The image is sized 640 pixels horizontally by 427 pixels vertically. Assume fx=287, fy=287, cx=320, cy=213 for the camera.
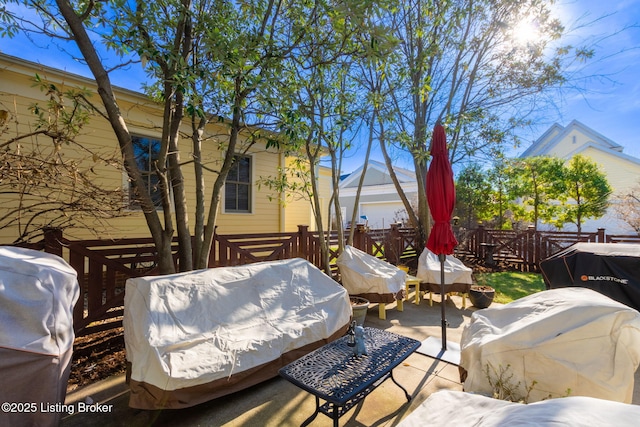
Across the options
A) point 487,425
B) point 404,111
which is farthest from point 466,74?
point 487,425

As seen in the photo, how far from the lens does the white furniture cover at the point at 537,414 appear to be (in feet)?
2.97

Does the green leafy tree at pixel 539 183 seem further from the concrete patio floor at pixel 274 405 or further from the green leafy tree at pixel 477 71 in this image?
the concrete patio floor at pixel 274 405

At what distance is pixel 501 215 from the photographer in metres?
12.1

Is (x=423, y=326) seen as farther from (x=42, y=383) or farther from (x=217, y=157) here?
(x=217, y=157)

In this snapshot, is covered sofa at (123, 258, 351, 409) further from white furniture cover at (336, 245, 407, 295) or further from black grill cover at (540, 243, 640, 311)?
black grill cover at (540, 243, 640, 311)

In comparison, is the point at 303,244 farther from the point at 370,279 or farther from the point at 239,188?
the point at 239,188

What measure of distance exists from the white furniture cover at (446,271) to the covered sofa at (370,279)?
2.57 ft

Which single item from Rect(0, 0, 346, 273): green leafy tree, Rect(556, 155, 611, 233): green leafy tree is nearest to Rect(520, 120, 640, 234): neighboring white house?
Rect(556, 155, 611, 233): green leafy tree

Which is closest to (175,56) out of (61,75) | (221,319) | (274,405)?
(221,319)

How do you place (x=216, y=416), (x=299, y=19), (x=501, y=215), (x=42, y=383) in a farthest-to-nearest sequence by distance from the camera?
1. (x=501, y=215)
2. (x=299, y=19)
3. (x=216, y=416)
4. (x=42, y=383)

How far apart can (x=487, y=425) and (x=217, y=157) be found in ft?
26.1

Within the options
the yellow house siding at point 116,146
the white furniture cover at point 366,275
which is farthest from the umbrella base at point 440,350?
the yellow house siding at point 116,146

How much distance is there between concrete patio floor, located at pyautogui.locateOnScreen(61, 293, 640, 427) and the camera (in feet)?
8.16

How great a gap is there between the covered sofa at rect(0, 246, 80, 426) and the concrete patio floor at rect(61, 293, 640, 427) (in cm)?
83
